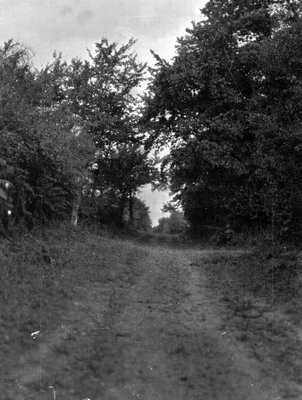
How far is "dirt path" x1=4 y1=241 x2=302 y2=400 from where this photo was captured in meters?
7.12

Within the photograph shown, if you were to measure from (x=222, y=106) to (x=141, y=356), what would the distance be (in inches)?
846

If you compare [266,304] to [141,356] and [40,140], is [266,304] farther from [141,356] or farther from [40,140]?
[40,140]

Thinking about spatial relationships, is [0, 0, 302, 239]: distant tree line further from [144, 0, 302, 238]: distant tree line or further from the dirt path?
the dirt path

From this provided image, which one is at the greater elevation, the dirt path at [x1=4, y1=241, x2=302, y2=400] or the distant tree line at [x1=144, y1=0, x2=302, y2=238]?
the distant tree line at [x1=144, y1=0, x2=302, y2=238]

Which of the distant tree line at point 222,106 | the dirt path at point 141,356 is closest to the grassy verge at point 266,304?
the dirt path at point 141,356

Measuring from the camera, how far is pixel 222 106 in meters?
27.6

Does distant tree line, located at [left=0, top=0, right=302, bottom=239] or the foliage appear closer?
the foliage

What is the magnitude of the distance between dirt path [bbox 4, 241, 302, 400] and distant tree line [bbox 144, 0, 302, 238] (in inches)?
394

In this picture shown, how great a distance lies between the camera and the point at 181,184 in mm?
33062

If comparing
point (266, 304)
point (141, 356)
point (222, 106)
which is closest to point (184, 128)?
point (222, 106)

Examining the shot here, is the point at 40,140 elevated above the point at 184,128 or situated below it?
below

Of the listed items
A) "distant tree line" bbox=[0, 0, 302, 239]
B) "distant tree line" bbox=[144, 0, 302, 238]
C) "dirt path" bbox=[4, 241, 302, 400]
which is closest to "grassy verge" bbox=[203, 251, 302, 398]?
"dirt path" bbox=[4, 241, 302, 400]

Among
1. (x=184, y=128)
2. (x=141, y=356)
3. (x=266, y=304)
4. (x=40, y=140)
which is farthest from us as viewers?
(x=184, y=128)

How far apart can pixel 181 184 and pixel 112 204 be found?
917 centimetres
